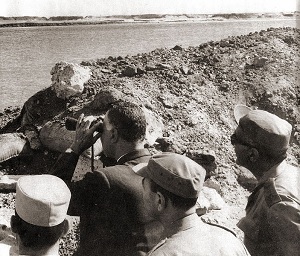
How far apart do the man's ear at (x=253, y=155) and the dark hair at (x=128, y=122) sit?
0.71 m

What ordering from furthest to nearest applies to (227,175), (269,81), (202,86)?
(269,81), (202,86), (227,175)

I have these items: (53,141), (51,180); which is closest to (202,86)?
(53,141)

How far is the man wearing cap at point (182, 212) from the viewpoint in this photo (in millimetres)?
2334

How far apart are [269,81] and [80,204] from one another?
26.9 feet

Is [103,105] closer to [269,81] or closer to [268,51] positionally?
[269,81]

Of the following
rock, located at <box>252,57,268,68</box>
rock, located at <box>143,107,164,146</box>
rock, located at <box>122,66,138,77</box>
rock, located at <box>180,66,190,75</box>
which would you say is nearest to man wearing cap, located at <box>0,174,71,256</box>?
rock, located at <box>143,107,164,146</box>

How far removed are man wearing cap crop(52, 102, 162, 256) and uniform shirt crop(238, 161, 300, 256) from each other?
61cm

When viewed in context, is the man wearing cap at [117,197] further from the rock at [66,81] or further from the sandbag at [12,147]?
the rock at [66,81]

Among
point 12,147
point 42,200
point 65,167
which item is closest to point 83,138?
point 65,167

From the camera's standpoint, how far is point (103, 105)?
284 inches

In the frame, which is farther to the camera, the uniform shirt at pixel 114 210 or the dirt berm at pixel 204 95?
the dirt berm at pixel 204 95

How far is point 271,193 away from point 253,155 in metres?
0.30

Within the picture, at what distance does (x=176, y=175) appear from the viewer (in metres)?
2.41

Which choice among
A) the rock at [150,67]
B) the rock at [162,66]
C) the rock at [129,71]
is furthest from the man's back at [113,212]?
the rock at [162,66]
